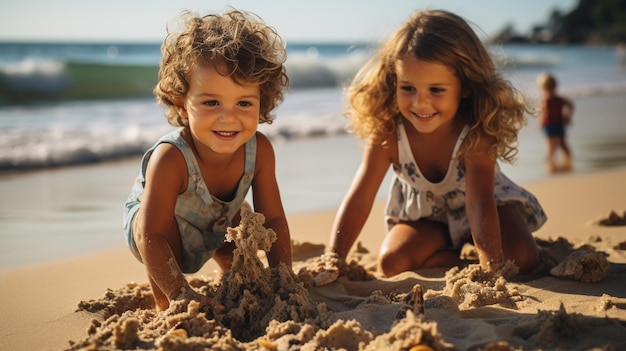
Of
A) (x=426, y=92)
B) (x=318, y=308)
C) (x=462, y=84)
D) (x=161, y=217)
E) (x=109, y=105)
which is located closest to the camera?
(x=318, y=308)

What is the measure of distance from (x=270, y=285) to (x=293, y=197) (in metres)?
2.43

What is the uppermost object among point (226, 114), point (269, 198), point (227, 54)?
point (227, 54)

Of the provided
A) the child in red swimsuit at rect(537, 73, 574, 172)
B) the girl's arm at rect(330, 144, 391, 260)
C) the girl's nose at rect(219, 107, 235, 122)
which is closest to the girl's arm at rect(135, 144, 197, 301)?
the girl's nose at rect(219, 107, 235, 122)

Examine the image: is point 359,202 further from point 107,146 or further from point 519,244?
point 107,146

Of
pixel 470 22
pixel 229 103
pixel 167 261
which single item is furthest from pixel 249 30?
pixel 470 22

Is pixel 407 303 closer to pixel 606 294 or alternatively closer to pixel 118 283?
pixel 606 294

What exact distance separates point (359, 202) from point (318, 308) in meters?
1.13

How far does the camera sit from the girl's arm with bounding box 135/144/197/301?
8.49 ft

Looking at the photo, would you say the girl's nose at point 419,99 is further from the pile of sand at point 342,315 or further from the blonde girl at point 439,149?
the pile of sand at point 342,315

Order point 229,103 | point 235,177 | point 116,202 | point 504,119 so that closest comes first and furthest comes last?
point 229,103 < point 235,177 < point 504,119 < point 116,202

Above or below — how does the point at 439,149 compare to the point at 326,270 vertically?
above

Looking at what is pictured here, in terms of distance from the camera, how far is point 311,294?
2818mm

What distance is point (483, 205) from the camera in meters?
3.17

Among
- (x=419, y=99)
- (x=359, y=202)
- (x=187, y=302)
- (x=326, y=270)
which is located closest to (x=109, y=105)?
(x=359, y=202)
